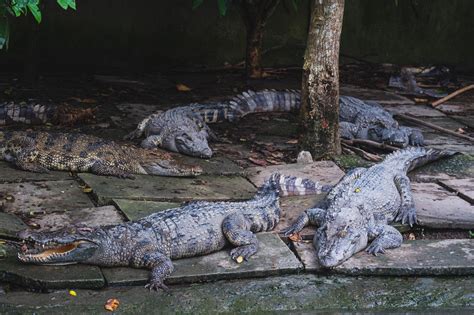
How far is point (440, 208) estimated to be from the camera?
5.96 m

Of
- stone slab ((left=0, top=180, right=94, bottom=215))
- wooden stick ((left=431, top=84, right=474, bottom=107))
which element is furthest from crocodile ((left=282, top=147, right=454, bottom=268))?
wooden stick ((left=431, top=84, right=474, bottom=107))

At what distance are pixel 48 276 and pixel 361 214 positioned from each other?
86.4 inches

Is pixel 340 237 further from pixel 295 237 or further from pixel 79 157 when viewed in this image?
pixel 79 157

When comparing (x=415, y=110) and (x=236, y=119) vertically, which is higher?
(x=415, y=110)

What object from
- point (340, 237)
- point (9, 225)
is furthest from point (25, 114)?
point (340, 237)

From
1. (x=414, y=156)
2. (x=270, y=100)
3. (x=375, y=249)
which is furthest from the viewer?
(x=270, y=100)

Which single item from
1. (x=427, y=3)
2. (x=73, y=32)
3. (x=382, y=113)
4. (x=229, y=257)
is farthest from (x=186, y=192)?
(x=427, y=3)

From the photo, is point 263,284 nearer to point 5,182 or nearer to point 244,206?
point 244,206

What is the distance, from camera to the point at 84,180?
636cm

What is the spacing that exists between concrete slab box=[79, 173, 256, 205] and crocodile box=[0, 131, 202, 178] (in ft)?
0.45

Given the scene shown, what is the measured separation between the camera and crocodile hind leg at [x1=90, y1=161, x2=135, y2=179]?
6.61m

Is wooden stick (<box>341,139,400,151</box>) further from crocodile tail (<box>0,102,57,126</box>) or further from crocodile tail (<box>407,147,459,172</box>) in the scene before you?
crocodile tail (<box>0,102,57,126</box>)

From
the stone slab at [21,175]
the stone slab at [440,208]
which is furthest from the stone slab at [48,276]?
the stone slab at [440,208]

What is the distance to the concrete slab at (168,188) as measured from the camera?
5980mm
